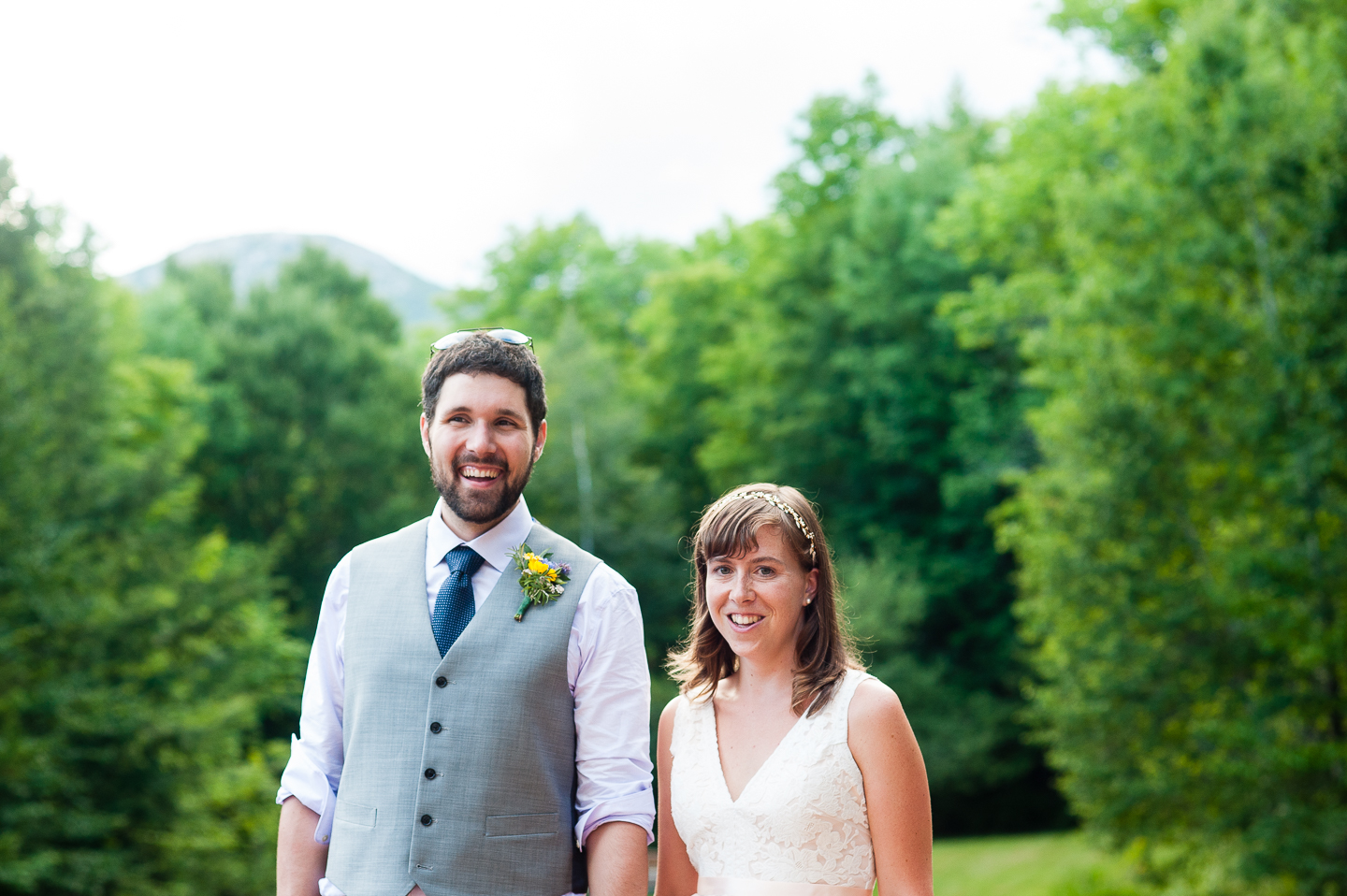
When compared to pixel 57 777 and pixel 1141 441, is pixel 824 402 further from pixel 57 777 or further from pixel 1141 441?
pixel 57 777

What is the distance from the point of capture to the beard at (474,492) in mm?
2566

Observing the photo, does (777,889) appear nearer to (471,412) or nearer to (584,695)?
(584,695)

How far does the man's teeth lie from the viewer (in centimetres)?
257

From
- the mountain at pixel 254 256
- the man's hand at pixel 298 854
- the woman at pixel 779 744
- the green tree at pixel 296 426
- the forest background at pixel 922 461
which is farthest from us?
the mountain at pixel 254 256

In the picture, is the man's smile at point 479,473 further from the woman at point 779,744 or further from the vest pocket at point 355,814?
the vest pocket at point 355,814

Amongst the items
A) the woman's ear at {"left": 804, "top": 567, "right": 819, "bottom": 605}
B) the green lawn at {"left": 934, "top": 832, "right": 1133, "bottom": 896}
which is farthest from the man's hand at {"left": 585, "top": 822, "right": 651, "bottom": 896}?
the green lawn at {"left": 934, "top": 832, "right": 1133, "bottom": 896}

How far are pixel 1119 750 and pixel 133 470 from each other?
42.5ft

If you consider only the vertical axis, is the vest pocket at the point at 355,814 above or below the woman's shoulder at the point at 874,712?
below

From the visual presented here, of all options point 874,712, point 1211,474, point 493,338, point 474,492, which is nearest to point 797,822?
point 874,712

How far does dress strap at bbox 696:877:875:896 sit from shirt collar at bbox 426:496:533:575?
854mm

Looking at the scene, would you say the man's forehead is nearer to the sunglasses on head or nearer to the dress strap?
the sunglasses on head

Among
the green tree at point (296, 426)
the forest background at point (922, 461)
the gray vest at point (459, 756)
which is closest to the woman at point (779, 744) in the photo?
the gray vest at point (459, 756)

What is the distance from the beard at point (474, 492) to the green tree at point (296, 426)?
1955cm

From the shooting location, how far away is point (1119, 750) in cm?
1379
